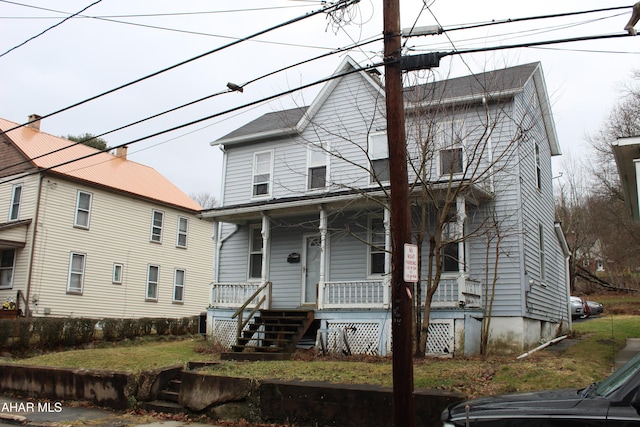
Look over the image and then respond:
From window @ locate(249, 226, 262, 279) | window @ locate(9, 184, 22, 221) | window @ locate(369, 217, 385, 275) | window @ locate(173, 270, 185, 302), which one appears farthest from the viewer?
window @ locate(173, 270, 185, 302)

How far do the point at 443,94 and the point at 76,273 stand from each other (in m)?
18.8

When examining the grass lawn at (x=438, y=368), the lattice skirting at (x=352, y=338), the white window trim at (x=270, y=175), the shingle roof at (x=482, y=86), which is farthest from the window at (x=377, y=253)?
the shingle roof at (x=482, y=86)

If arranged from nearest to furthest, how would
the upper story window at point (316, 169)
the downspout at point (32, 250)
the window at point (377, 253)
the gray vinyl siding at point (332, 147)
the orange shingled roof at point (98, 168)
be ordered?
the window at point (377, 253) < the gray vinyl siding at point (332, 147) < the upper story window at point (316, 169) < the downspout at point (32, 250) < the orange shingled roof at point (98, 168)

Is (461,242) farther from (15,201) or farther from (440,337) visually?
(15,201)

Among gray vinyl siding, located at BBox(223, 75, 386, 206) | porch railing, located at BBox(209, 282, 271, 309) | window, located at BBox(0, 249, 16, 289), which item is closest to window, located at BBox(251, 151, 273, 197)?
gray vinyl siding, located at BBox(223, 75, 386, 206)

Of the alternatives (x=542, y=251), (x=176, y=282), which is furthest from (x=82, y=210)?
(x=542, y=251)

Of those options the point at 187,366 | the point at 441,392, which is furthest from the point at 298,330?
the point at 441,392

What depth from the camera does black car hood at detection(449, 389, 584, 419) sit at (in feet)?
14.5

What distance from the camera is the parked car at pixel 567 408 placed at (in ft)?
13.4

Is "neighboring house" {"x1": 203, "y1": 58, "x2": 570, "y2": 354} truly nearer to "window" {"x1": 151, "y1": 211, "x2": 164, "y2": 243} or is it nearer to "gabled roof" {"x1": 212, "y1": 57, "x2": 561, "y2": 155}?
"gabled roof" {"x1": 212, "y1": 57, "x2": 561, "y2": 155}

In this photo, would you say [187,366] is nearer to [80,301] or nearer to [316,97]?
[316,97]

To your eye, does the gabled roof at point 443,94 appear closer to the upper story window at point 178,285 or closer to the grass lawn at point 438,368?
the grass lawn at point 438,368

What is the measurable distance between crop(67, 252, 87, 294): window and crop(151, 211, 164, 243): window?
4386mm

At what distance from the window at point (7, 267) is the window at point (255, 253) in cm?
1101
